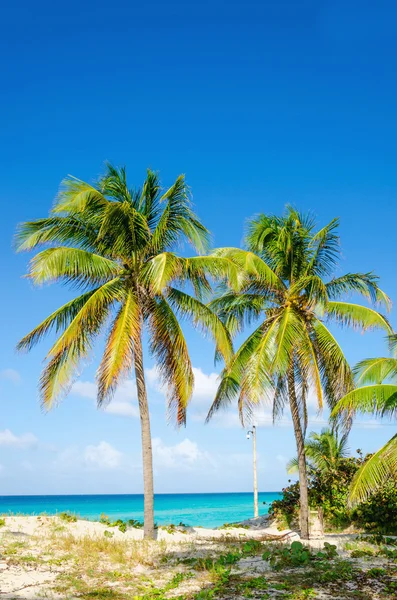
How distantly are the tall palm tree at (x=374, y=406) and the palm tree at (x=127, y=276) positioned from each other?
11.4ft

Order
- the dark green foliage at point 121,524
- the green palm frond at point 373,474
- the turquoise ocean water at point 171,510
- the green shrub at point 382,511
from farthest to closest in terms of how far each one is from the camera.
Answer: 1. the turquoise ocean water at point 171,510
2. the green shrub at point 382,511
3. the dark green foliage at point 121,524
4. the green palm frond at point 373,474

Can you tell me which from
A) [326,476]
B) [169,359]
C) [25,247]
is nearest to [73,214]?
[25,247]

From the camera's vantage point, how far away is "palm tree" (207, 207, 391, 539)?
15.2 meters

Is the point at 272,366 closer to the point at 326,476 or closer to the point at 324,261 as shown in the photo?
the point at 324,261

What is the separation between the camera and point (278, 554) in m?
11.0

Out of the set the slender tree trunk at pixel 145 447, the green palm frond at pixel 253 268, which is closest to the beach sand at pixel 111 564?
the slender tree trunk at pixel 145 447

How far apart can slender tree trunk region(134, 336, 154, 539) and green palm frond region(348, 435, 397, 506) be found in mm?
4875

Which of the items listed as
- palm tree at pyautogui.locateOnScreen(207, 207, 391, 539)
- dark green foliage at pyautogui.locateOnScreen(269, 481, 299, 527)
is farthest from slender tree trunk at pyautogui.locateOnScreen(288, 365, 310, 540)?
dark green foliage at pyautogui.locateOnScreen(269, 481, 299, 527)

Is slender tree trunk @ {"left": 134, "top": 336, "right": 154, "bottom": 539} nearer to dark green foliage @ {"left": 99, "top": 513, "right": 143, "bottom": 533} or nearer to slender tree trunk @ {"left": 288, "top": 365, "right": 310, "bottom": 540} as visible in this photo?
dark green foliage @ {"left": 99, "top": 513, "right": 143, "bottom": 533}

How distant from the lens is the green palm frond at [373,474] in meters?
12.6

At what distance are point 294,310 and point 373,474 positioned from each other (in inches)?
201

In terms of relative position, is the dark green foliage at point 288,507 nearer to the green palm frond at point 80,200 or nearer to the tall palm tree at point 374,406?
the tall palm tree at point 374,406

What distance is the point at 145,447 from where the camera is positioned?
1406 cm

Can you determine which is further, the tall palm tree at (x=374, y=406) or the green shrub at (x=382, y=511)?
the green shrub at (x=382, y=511)
